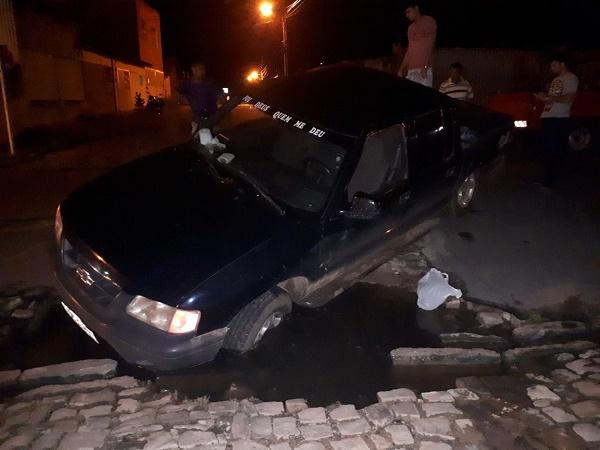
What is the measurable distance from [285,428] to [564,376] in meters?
2.01

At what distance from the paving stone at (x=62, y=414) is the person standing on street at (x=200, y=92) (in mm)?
4321

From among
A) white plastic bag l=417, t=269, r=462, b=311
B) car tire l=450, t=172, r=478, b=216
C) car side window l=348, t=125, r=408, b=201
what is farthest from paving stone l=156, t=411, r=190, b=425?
car tire l=450, t=172, r=478, b=216

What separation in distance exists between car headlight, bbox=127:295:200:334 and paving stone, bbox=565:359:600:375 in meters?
2.67

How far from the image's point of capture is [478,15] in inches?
926

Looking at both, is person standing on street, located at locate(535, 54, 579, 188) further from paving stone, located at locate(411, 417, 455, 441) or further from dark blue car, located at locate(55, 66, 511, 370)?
paving stone, located at locate(411, 417, 455, 441)

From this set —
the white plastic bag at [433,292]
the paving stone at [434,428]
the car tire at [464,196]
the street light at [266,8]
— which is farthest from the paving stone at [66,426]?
the street light at [266,8]

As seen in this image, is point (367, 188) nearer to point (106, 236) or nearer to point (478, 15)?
point (106, 236)

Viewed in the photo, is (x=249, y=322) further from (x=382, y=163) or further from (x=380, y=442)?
(x=382, y=163)

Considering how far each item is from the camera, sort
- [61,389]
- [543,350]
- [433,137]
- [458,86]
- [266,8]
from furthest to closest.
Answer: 1. [266,8]
2. [458,86]
3. [433,137]
4. [543,350]
5. [61,389]

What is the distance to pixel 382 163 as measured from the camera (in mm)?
4145

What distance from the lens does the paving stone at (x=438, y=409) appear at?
9.75 feet

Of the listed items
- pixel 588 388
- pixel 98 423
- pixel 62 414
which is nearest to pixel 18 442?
pixel 62 414

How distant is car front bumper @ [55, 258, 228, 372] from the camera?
2789mm

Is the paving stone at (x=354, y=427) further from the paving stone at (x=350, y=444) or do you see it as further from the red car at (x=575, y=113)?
the red car at (x=575, y=113)
